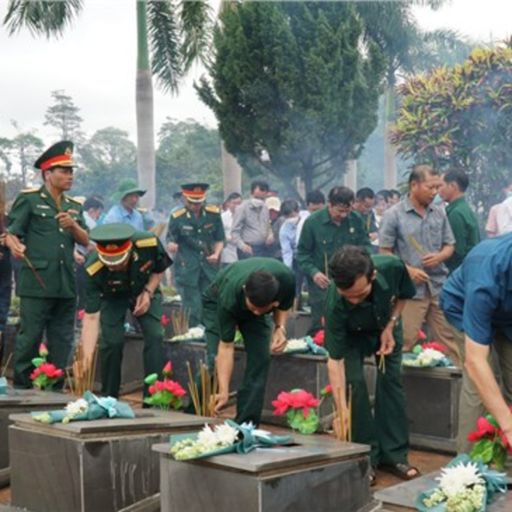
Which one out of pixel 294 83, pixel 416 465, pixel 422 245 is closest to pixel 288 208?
pixel 294 83

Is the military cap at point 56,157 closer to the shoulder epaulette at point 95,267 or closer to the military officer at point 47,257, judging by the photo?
the military officer at point 47,257

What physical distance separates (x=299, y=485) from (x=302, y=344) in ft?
9.00

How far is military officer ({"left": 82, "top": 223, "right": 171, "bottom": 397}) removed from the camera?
6176mm

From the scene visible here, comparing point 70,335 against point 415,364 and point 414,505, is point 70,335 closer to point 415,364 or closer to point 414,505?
point 415,364

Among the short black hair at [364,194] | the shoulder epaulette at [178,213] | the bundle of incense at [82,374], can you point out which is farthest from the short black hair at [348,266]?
the short black hair at [364,194]

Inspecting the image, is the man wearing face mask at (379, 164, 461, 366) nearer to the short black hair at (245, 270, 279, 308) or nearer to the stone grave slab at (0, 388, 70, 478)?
the short black hair at (245, 270, 279, 308)

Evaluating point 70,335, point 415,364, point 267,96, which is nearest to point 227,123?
point 267,96

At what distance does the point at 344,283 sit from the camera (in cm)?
435

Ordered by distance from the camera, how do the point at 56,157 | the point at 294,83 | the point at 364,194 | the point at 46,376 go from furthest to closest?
the point at 294,83 → the point at 364,194 → the point at 56,157 → the point at 46,376

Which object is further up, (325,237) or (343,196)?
(343,196)

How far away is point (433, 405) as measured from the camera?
18.9 ft

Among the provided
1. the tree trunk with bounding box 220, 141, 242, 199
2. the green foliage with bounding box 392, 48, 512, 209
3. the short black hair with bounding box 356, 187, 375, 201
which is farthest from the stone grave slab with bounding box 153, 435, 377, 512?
the tree trunk with bounding box 220, 141, 242, 199

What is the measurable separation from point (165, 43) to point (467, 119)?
7.25 m

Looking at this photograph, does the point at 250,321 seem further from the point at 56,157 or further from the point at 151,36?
the point at 151,36
